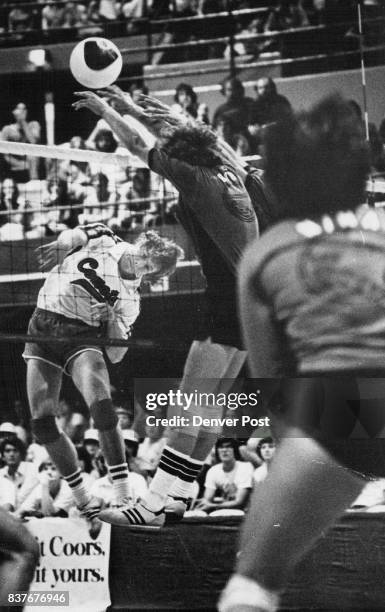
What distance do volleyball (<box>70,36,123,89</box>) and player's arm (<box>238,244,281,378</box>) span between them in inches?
79.9

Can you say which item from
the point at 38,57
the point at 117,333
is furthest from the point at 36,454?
the point at 38,57

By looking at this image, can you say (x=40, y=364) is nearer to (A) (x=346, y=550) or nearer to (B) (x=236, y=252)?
(B) (x=236, y=252)

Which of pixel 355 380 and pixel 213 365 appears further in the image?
pixel 213 365

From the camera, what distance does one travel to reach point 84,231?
3.84 metres

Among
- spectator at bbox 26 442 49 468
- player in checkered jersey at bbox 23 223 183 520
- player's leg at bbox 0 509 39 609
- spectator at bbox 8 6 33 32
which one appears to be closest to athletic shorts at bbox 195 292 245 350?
player in checkered jersey at bbox 23 223 183 520

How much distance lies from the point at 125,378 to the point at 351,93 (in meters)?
1.37

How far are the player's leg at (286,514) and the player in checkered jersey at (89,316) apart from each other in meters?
2.15

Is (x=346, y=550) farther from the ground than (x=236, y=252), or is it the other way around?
(x=236, y=252)

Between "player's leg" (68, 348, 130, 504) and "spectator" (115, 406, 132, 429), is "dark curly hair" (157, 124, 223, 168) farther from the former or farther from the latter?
"spectator" (115, 406, 132, 429)

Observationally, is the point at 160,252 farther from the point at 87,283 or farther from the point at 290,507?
the point at 290,507

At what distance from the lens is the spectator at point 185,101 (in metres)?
3.72

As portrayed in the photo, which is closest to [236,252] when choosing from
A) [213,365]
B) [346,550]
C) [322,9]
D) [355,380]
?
[213,365]

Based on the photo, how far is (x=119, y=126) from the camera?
146 inches
